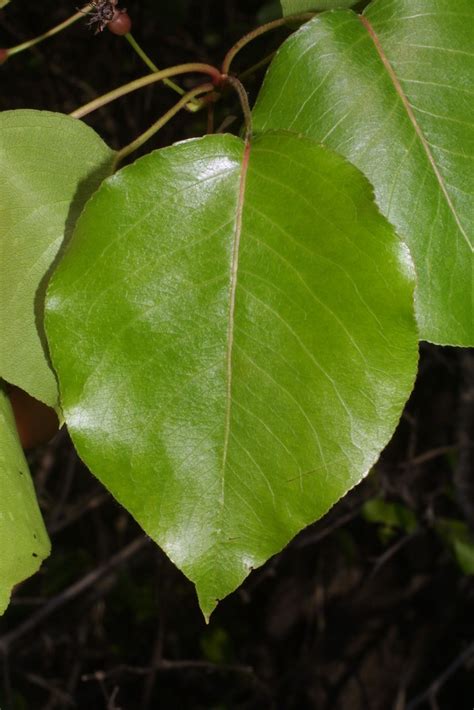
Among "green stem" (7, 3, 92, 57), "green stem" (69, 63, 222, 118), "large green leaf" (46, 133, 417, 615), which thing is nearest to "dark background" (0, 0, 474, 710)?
"green stem" (7, 3, 92, 57)

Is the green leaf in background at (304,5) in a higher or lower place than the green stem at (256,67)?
higher

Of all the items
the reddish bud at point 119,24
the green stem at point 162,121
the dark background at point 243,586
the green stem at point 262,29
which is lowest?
the dark background at point 243,586

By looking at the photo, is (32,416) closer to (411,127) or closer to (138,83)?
(138,83)

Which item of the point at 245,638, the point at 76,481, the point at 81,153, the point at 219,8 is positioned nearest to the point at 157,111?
the point at 219,8

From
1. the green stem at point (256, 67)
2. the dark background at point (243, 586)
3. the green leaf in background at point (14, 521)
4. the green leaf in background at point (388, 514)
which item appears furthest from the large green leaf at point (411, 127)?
the green leaf in background at point (388, 514)

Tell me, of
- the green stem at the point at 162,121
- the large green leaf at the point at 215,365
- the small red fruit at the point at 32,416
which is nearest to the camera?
the large green leaf at the point at 215,365

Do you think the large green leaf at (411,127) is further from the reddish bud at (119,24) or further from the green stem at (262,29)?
the reddish bud at (119,24)
